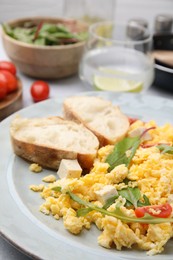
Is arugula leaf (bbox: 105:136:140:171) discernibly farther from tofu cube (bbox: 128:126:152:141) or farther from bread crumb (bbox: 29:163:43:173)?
bread crumb (bbox: 29:163:43:173)

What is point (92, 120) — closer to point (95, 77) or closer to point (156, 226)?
Answer: point (95, 77)

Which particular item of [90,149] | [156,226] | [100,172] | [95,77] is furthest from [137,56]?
[156,226]

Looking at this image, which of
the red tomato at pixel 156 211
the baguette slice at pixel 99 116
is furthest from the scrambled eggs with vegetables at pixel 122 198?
the baguette slice at pixel 99 116

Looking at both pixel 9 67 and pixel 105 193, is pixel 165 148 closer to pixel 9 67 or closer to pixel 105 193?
pixel 105 193

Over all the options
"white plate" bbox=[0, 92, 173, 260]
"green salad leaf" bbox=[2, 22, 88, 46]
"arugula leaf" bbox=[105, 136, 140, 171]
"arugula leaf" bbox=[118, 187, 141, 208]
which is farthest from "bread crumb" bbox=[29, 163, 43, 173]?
"green salad leaf" bbox=[2, 22, 88, 46]

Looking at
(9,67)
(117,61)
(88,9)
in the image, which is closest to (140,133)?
(117,61)

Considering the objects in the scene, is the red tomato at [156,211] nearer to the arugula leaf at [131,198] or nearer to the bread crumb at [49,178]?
the arugula leaf at [131,198]
